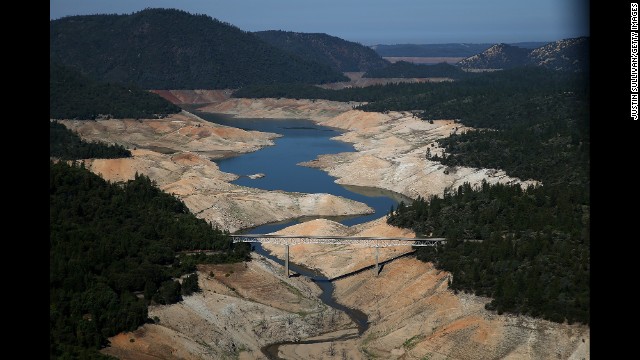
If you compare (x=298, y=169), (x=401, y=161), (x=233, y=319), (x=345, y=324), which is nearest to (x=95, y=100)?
(x=298, y=169)

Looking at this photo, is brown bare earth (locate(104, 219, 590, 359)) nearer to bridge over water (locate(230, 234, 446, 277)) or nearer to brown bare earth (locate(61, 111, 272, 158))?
bridge over water (locate(230, 234, 446, 277))

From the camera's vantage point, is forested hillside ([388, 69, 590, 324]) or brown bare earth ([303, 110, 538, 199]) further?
brown bare earth ([303, 110, 538, 199])

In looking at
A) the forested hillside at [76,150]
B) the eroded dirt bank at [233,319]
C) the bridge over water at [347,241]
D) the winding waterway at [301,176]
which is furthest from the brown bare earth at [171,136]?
the eroded dirt bank at [233,319]

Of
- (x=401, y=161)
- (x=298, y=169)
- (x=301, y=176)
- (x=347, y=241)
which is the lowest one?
(x=347, y=241)

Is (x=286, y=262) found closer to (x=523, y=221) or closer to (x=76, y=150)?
(x=523, y=221)

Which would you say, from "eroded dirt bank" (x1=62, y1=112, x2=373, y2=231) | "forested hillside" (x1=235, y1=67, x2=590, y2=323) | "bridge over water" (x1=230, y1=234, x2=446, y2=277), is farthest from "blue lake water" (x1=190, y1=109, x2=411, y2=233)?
"bridge over water" (x1=230, y1=234, x2=446, y2=277)

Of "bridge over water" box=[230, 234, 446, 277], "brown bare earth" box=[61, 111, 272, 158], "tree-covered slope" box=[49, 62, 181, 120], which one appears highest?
"tree-covered slope" box=[49, 62, 181, 120]
